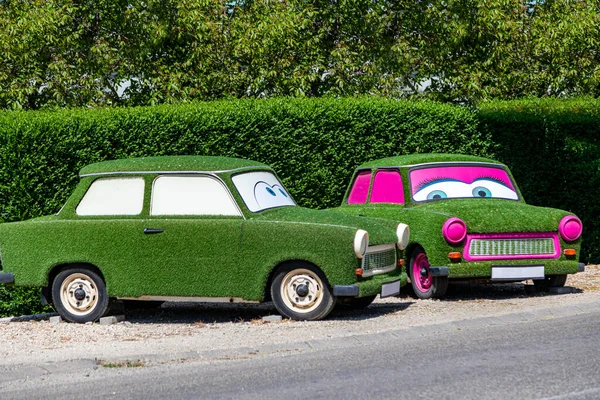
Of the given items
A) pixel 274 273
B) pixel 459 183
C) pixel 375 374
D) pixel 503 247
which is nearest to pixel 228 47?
pixel 459 183

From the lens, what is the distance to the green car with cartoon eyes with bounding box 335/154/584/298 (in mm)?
11711

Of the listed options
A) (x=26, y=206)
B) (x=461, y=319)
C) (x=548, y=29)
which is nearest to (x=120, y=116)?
(x=26, y=206)

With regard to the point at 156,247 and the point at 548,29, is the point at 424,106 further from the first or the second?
the point at 548,29

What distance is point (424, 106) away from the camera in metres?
15.8

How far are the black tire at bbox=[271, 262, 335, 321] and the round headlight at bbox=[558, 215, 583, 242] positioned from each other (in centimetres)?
321

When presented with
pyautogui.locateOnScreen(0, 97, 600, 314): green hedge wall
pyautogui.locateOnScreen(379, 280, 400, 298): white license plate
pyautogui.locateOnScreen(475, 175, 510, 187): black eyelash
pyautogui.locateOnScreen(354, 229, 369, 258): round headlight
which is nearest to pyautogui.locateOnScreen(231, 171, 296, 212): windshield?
pyautogui.locateOnScreen(354, 229, 369, 258): round headlight

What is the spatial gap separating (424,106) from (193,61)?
6154 mm

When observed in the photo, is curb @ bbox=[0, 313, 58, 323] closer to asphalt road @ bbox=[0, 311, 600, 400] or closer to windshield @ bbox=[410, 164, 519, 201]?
asphalt road @ bbox=[0, 311, 600, 400]

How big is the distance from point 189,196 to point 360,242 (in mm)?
1931

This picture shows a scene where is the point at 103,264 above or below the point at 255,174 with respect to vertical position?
below

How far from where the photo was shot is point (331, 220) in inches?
416

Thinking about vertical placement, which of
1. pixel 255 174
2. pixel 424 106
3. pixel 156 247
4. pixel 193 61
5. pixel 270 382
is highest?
pixel 193 61

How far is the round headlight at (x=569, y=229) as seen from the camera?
11984 mm

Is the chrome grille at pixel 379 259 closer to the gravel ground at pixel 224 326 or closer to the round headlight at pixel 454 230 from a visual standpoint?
the gravel ground at pixel 224 326
